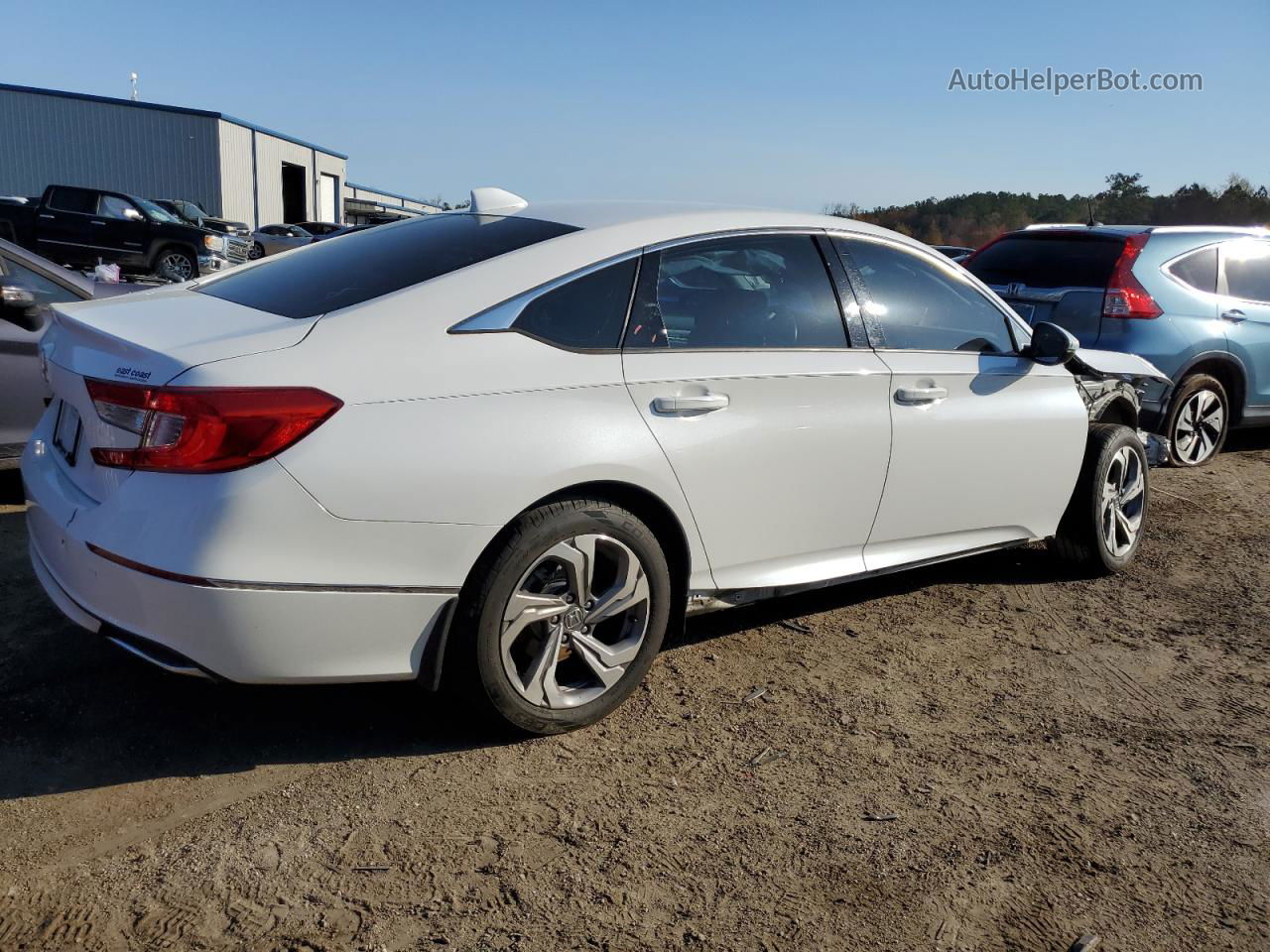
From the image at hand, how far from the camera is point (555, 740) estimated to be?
11.1ft

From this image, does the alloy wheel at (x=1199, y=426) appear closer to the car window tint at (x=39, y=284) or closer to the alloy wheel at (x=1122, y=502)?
the alloy wheel at (x=1122, y=502)

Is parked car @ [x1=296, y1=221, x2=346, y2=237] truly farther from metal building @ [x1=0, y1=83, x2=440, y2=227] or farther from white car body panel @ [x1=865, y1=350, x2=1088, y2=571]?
white car body panel @ [x1=865, y1=350, x2=1088, y2=571]

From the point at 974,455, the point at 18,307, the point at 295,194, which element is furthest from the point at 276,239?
the point at 974,455

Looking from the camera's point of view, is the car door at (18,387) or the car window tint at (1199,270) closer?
the car door at (18,387)

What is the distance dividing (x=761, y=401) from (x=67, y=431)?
2090mm

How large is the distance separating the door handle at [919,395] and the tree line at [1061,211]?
26.5 m

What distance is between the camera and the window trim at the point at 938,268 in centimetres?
409

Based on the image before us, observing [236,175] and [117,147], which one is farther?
[236,175]

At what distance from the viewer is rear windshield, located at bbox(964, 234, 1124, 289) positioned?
24.6ft

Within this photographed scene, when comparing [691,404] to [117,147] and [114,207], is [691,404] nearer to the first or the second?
[114,207]

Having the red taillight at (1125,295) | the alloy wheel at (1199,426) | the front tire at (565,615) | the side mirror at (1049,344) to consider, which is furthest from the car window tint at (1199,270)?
the front tire at (565,615)

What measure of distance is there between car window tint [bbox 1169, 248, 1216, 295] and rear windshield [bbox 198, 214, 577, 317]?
5647mm

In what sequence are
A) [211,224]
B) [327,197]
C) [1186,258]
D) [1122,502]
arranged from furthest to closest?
[327,197] < [211,224] < [1186,258] < [1122,502]

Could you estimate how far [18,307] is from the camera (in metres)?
5.65
